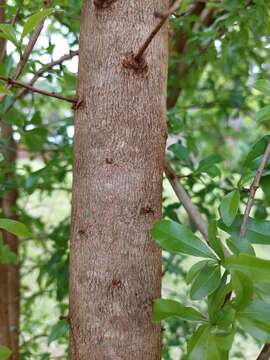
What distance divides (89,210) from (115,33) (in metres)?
0.18

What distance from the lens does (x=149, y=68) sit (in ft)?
1.98

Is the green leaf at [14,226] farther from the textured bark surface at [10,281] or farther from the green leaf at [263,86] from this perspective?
the textured bark surface at [10,281]

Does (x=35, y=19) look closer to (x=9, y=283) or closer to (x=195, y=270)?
(x=195, y=270)

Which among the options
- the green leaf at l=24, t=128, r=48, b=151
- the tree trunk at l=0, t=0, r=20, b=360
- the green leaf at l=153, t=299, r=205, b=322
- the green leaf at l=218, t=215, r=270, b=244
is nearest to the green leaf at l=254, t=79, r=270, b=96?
the green leaf at l=218, t=215, r=270, b=244

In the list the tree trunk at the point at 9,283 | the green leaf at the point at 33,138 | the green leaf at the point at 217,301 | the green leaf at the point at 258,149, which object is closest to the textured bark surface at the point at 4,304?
the tree trunk at the point at 9,283

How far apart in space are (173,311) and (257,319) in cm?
8

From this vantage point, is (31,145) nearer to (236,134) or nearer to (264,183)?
(264,183)

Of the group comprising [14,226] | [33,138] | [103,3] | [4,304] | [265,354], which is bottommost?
[4,304]

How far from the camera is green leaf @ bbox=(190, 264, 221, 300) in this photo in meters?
0.50

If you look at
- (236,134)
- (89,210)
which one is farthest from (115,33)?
(236,134)

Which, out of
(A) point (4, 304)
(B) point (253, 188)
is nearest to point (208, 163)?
(B) point (253, 188)

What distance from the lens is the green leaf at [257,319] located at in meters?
0.44

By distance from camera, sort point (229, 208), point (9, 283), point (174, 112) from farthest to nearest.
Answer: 1. point (9, 283)
2. point (174, 112)
3. point (229, 208)

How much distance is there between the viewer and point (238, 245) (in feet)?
1.67
